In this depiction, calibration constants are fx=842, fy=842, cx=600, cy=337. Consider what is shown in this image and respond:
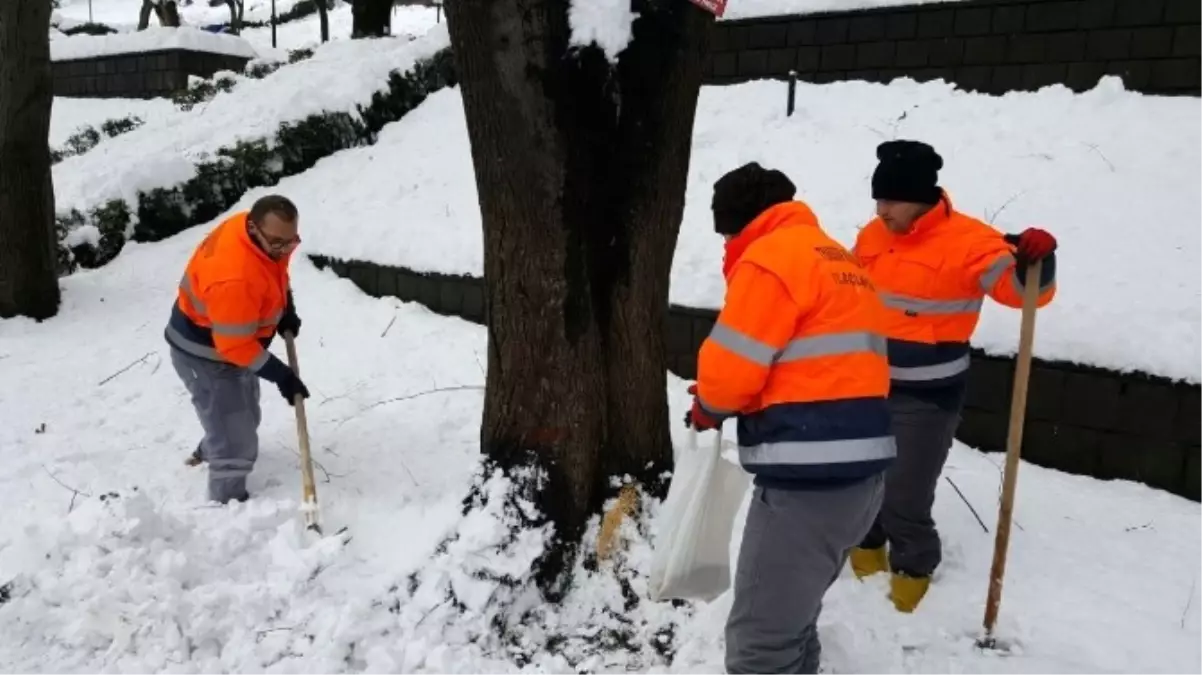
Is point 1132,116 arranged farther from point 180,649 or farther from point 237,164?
point 237,164

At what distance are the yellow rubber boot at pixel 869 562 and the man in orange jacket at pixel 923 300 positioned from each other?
0.17 m

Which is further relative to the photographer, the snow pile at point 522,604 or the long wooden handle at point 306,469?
the long wooden handle at point 306,469

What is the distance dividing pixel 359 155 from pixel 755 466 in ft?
24.5

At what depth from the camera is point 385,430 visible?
4.80 meters

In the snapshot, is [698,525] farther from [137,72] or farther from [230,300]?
[137,72]

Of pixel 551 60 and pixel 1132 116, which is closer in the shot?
pixel 551 60

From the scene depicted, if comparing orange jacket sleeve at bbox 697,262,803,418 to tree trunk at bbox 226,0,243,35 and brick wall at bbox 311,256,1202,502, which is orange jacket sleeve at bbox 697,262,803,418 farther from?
tree trunk at bbox 226,0,243,35

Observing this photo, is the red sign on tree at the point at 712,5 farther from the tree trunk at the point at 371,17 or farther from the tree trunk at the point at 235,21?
the tree trunk at the point at 235,21

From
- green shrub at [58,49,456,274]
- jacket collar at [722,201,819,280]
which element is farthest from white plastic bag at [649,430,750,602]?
green shrub at [58,49,456,274]

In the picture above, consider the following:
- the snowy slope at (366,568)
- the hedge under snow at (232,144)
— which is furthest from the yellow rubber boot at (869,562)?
the hedge under snow at (232,144)

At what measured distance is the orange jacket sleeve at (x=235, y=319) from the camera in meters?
3.67

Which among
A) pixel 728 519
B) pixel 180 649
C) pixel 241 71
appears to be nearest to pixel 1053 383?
pixel 728 519

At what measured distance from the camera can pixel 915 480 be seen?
3135 mm

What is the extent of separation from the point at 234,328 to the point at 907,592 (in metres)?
3.00
